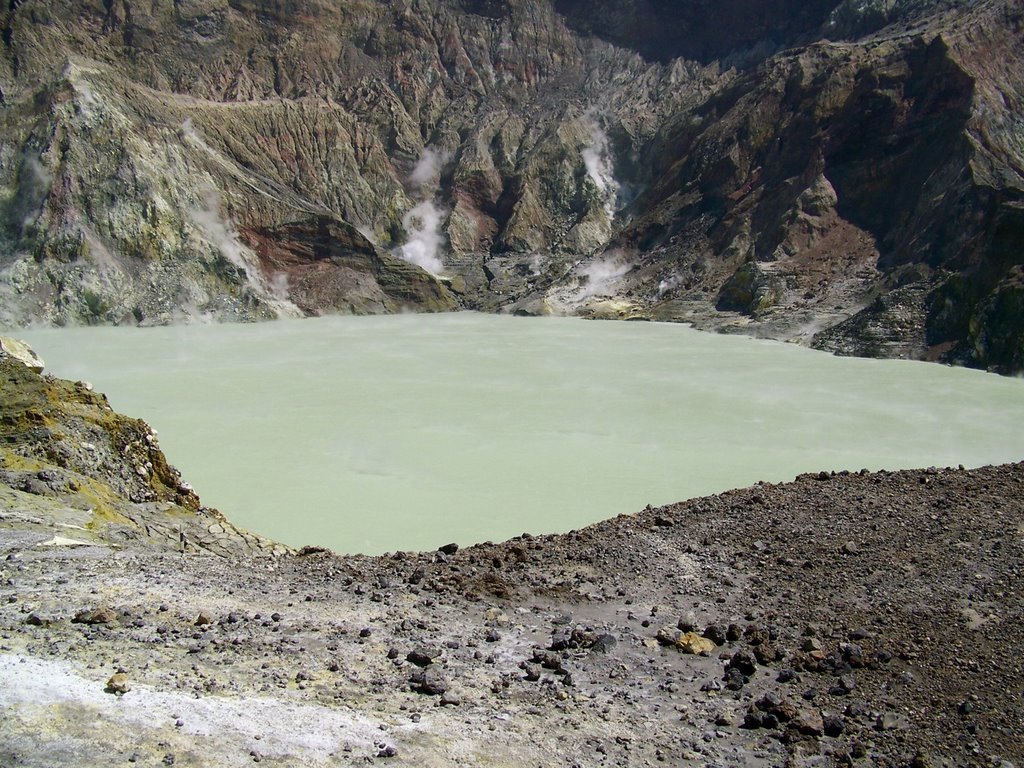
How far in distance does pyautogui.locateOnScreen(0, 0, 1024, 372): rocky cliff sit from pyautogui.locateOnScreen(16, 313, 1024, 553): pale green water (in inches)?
285

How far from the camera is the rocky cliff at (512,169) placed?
38.1 meters

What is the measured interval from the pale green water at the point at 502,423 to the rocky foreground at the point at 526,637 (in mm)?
3598

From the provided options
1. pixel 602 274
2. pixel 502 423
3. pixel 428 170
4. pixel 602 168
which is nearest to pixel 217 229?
pixel 428 170

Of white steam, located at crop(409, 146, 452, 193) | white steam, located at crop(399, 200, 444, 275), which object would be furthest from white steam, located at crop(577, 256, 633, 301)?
white steam, located at crop(409, 146, 452, 193)

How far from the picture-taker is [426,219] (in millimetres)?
58406

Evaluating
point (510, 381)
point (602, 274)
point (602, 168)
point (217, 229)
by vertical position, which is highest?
point (602, 168)

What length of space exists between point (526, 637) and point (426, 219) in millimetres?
53924

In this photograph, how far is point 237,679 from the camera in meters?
5.05

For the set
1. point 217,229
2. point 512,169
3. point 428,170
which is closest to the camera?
point 217,229

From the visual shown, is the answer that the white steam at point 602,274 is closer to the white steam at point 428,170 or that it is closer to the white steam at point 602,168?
the white steam at point 602,168

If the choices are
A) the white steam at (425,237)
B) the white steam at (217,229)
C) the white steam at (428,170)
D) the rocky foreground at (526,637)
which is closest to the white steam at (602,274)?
the white steam at (425,237)

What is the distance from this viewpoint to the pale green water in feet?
42.1

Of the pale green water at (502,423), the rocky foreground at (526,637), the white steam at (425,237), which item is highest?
the white steam at (425,237)

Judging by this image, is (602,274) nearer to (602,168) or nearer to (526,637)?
(602,168)
